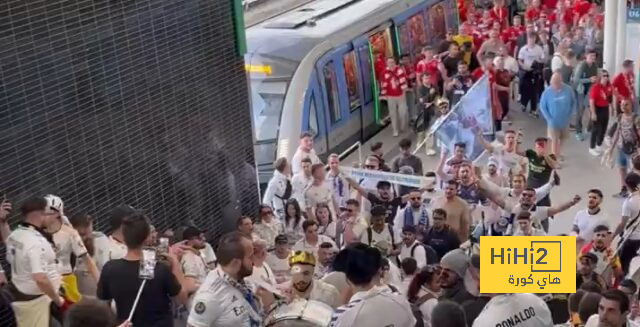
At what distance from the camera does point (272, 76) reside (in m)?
16.3

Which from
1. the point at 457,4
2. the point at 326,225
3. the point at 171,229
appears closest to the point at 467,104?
the point at 326,225

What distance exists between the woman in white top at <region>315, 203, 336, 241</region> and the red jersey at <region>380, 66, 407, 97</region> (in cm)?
634

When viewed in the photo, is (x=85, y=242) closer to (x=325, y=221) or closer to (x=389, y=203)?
(x=325, y=221)

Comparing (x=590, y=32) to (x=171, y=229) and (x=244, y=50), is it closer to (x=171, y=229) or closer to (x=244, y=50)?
(x=244, y=50)

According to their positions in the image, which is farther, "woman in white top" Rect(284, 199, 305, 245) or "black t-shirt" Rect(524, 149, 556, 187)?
"black t-shirt" Rect(524, 149, 556, 187)

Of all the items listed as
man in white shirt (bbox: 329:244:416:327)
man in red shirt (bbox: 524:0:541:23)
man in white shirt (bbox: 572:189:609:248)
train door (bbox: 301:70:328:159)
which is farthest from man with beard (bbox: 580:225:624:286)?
man in red shirt (bbox: 524:0:541:23)

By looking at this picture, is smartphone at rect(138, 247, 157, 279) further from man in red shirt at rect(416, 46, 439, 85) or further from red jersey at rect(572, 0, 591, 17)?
red jersey at rect(572, 0, 591, 17)

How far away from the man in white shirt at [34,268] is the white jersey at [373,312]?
257cm

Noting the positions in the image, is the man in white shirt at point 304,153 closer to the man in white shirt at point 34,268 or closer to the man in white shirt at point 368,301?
the man in white shirt at point 34,268

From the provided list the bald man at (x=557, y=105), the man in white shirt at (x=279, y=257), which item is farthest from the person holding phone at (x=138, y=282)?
the bald man at (x=557, y=105)

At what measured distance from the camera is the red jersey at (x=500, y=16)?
70.6 feet

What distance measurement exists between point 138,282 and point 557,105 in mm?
10229

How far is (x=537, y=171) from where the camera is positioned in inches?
511

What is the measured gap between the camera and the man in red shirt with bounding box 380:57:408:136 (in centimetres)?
1786
